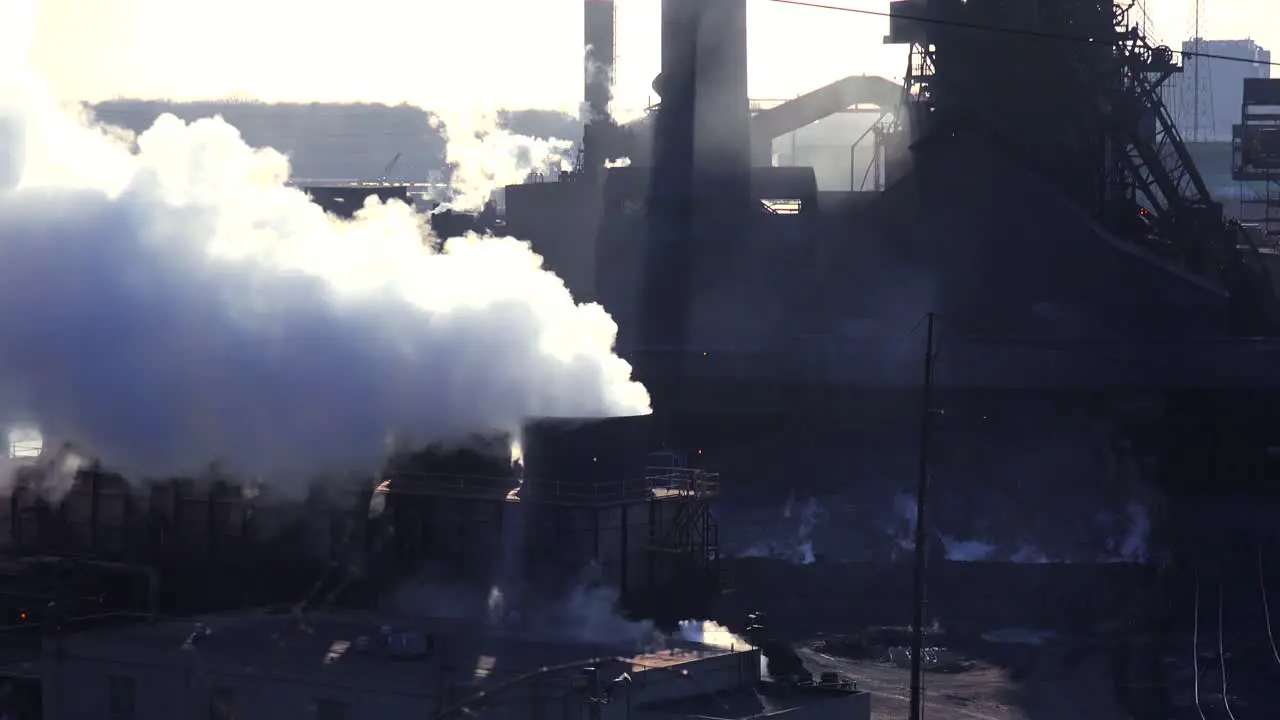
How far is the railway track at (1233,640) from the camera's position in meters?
35.8

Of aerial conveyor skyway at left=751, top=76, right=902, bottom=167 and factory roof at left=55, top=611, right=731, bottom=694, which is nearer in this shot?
factory roof at left=55, top=611, right=731, bottom=694

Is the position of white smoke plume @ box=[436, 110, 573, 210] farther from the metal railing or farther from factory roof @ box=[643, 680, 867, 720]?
factory roof @ box=[643, 680, 867, 720]

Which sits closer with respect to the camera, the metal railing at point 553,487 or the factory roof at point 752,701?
the factory roof at point 752,701

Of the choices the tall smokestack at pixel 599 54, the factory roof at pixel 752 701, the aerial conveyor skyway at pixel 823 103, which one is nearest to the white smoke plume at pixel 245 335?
the factory roof at pixel 752 701

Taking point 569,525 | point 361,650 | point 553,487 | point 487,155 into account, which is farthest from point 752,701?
point 487,155

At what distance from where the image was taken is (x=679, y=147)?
6300 centimetres

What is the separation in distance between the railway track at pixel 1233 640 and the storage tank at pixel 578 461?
12015 millimetres

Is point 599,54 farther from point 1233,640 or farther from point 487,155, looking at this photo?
point 1233,640

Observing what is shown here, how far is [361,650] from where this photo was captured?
1064 inches

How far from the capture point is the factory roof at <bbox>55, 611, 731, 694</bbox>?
2561cm

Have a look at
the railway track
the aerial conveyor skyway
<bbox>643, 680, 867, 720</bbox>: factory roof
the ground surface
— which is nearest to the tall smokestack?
the aerial conveyor skyway

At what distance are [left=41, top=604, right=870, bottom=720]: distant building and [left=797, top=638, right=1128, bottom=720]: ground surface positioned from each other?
8126 mm

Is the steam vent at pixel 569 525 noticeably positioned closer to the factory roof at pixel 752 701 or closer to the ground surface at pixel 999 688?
the factory roof at pixel 752 701

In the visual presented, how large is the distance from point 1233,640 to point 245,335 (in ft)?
72.4
